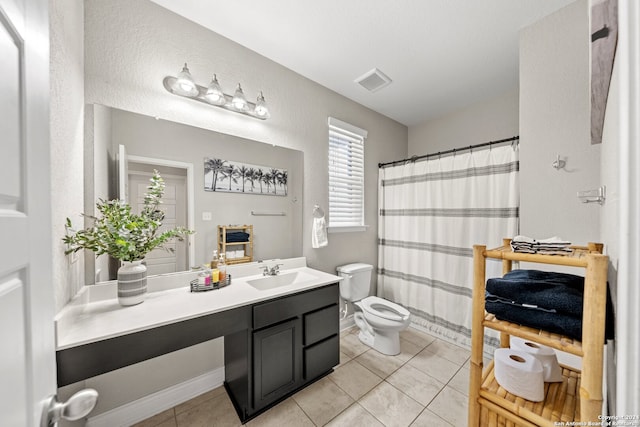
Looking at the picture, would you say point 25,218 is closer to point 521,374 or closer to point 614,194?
point 614,194

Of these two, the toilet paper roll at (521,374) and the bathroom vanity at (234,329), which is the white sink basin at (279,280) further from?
the toilet paper roll at (521,374)

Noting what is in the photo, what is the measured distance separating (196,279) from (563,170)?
251cm

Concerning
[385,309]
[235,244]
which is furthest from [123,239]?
[385,309]

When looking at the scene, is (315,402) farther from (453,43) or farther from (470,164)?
(453,43)

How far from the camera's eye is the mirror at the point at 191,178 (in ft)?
4.17

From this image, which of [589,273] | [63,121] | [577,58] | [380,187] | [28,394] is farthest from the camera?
[380,187]

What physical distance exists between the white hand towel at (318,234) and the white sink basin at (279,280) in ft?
1.01

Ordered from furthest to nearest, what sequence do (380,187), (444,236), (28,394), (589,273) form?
(380,187) → (444,236) → (589,273) → (28,394)

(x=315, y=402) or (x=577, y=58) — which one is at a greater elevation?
(x=577, y=58)

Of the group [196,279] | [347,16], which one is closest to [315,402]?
[196,279]

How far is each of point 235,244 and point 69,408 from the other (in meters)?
1.32

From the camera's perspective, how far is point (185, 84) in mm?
1440

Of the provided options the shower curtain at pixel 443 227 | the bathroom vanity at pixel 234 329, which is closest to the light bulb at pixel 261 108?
the bathroom vanity at pixel 234 329

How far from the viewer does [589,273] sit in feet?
2.09
